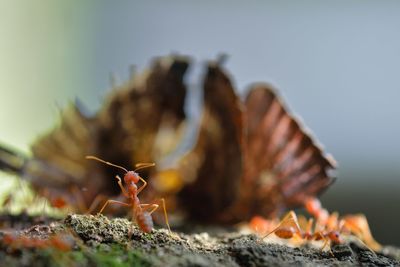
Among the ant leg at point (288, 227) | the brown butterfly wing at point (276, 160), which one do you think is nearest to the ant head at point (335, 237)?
the ant leg at point (288, 227)

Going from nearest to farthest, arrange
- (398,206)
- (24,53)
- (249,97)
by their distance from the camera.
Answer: (249,97) → (398,206) → (24,53)

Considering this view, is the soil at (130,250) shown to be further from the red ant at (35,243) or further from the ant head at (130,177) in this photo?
the ant head at (130,177)

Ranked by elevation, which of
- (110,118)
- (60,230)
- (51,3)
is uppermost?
(51,3)

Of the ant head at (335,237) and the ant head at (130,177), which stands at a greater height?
the ant head at (335,237)

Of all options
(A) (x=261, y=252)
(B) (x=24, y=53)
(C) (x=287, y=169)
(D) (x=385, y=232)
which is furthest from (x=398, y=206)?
(B) (x=24, y=53)

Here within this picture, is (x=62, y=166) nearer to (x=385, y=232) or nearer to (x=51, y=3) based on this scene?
(x=385, y=232)

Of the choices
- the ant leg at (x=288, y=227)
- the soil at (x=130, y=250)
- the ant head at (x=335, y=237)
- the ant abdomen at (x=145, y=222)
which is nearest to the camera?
the soil at (x=130, y=250)

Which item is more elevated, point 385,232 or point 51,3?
point 51,3

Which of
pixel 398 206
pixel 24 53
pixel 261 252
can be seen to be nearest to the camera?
pixel 261 252
